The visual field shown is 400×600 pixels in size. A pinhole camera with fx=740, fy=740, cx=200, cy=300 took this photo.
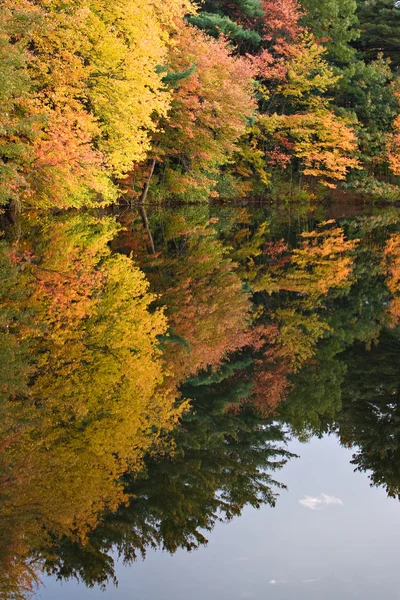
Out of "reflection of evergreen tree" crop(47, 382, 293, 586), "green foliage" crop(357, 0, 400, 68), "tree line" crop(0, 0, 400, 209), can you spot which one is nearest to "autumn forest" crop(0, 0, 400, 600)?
"reflection of evergreen tree" crop(47, 382, 293, 586)

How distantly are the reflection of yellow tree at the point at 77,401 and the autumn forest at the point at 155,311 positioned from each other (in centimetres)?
2

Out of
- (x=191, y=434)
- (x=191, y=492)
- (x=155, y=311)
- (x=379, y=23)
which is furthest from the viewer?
(x=379, y=23)

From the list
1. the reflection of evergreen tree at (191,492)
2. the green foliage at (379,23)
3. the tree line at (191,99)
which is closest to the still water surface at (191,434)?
the reflection of evergreen tree at (191,492)

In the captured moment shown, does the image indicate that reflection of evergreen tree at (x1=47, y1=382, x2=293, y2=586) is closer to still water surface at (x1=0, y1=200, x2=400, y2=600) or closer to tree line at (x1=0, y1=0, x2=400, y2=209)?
still water surface at (x1=0, y1=200, x2=400, y2=600)

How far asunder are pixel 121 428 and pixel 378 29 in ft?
151

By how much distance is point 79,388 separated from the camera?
711cm

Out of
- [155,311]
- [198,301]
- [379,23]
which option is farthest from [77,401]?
[379,23]

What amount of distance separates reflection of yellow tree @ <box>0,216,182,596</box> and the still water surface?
0.06 feet

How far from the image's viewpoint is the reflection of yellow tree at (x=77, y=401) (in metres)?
4.94

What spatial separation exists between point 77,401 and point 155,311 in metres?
4.46

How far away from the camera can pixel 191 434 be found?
651cm

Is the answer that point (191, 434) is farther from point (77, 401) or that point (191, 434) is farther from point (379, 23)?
point (379, 23)

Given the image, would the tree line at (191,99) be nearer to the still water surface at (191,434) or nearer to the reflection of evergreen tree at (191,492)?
the still water surface at (191,434)

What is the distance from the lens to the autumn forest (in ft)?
17.1
